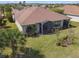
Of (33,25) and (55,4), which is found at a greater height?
(55,4)

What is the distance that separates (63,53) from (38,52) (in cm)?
142

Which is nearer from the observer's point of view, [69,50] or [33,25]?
[69,50]

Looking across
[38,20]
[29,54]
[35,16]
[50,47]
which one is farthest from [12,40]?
[38,20]

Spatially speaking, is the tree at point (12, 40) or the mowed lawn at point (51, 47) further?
the mowed lawn at point (51, 47)

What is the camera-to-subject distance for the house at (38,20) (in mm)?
13514

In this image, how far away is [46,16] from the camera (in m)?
14.9

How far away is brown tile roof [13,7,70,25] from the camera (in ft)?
45.0

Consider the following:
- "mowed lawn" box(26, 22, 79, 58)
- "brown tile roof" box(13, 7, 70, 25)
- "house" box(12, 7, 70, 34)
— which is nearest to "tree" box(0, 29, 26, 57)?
"mowed lawn" box(26, 22, 79, 58)

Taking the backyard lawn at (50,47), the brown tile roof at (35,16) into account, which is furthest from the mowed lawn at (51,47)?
the brown tile roof at (35,16)

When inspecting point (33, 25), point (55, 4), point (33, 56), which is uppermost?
point (55, 4)

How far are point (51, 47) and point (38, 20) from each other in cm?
318

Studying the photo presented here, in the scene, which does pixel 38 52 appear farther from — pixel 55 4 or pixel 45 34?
pixel 55 4

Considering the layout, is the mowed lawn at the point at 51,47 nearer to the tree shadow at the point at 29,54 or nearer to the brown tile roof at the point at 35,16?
the tree shadow at the point at 29,54

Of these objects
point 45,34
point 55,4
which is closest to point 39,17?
point 45,34
